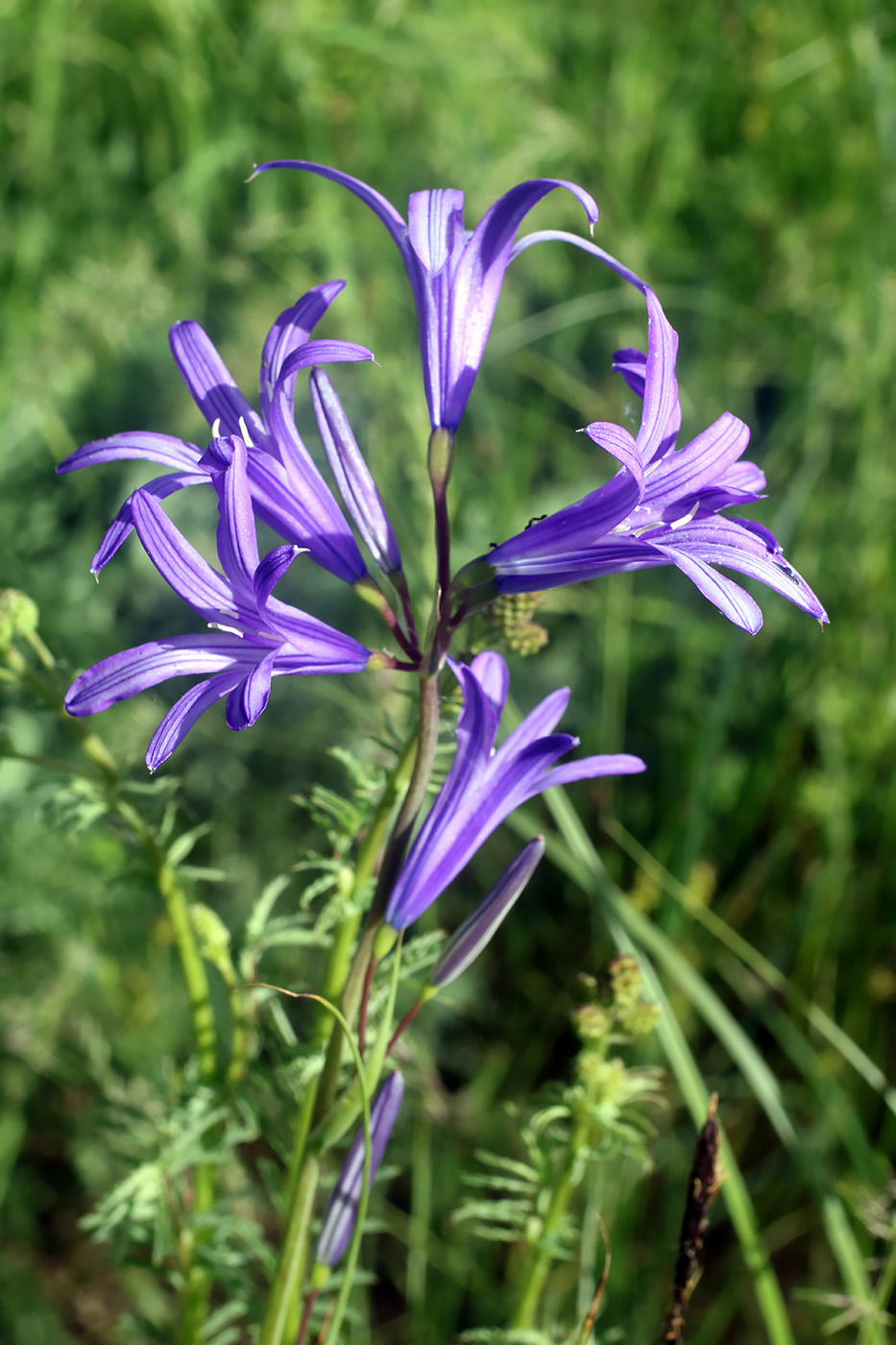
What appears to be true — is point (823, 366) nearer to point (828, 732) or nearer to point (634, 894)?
point (828, 732)

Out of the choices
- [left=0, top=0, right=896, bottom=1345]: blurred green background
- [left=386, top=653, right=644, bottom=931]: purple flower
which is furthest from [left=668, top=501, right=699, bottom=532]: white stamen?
[left=0, top=0, right=896, bottom=1345]: blurred green background

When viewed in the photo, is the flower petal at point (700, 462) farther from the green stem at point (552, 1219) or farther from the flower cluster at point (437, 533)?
the green stem at point (552, 1219)

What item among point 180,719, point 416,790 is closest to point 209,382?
point 180,719

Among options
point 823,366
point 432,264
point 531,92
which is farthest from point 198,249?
point 432,264

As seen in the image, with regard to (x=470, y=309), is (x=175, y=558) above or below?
below

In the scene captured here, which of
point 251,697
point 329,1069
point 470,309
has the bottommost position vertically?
point 329,1069

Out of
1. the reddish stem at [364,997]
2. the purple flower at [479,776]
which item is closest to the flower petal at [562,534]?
the purple flower at [479,776]

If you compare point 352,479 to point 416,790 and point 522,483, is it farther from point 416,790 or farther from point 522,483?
point 522,483
